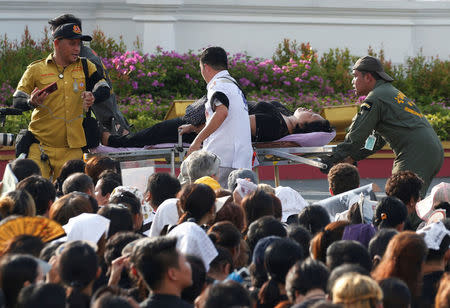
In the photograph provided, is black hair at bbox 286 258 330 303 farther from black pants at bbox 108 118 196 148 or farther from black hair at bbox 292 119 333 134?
black hair at bbox 292 119 333 134

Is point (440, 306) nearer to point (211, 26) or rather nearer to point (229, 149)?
point (229, 149)

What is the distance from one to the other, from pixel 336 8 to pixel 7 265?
44.3 feet

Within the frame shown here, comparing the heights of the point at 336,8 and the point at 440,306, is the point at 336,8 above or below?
above

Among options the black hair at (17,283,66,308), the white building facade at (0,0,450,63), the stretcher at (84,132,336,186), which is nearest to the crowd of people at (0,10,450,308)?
the black hair at (17,283,66,308)

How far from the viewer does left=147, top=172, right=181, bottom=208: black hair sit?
6.68 meters

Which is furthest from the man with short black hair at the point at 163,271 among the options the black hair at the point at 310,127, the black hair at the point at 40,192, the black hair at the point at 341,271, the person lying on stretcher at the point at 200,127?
the black hair at the point at 310,127

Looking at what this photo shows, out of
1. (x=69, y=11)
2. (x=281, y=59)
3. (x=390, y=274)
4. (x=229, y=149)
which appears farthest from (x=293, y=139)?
(x=69, y=11)

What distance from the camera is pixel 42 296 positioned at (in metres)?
3.77

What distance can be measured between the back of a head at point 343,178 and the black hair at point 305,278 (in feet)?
9.13

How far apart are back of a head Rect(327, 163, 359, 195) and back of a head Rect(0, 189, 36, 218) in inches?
95.3

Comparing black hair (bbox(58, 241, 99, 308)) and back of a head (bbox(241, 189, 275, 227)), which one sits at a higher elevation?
black hair (bbox(58, 241, 99, 308))

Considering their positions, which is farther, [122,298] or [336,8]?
[336,8]

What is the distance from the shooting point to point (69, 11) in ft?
52.2

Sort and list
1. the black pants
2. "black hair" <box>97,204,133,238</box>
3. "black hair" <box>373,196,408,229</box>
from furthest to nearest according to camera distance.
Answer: the black pants < "black hair" <box>373,196,408,229</box> < "black hair" <box>97,204,133,238</box>
